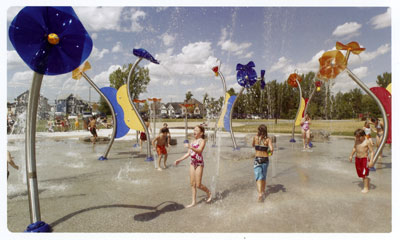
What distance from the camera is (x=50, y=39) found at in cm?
329

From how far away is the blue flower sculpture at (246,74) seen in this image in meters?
9.20

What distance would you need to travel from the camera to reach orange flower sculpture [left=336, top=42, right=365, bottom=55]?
594cm

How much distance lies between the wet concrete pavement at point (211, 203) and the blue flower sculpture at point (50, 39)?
7.53 ft

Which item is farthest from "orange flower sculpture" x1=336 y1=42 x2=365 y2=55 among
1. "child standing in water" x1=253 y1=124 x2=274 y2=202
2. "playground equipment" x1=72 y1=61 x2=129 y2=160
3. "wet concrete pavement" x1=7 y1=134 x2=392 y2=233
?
"playground equipment" x1=72 y1=61 x2=129 y2=160

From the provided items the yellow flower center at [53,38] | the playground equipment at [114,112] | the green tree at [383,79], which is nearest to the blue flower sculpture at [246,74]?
the playground equipment at [114,112]

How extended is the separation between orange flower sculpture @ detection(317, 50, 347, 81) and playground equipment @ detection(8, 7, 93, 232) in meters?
4.97

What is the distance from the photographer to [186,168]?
7.21m

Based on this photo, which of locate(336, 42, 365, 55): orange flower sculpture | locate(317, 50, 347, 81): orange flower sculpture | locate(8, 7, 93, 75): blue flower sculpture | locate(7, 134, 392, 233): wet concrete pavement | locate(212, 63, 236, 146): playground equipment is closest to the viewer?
locate(8, 7, 93, 75): blue flower sculpture

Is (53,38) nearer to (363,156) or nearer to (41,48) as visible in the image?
(41,48)

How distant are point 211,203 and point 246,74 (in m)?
6.01

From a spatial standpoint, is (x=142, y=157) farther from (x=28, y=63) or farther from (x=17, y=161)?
(x=28, y=63)

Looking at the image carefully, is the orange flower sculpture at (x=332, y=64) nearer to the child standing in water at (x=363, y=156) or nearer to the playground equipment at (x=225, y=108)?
the child standing in water at (x=363, y=156)

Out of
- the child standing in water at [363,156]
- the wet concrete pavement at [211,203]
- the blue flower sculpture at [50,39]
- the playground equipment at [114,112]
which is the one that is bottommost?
the wet concrete pavement at [211,203]

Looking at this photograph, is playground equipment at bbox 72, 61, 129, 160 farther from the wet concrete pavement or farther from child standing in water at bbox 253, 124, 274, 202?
child standing in water at bbox 253, 124, 274, 202
